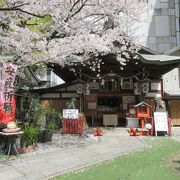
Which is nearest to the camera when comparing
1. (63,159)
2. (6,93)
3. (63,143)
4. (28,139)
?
(63,159)

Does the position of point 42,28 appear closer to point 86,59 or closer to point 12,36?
point 12,36

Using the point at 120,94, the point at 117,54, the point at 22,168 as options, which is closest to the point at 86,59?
the point at 117,54

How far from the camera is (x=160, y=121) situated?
16297 millimetres

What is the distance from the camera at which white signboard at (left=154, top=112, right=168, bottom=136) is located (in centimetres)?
1612

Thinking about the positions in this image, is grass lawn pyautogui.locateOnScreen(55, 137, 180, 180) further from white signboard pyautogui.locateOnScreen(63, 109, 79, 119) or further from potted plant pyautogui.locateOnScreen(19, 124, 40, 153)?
white signboard pyautogui.locateOnScreen(63, 109, 79, 119)

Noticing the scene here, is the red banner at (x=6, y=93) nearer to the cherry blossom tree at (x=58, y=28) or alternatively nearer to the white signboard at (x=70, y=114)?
the cherry blossom tree at (x=58, y=28)

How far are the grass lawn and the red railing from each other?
17.1 feet

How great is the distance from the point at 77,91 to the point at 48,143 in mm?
7067

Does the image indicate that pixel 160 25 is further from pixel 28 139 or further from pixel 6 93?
pixel 6 93

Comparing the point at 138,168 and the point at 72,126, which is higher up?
the point at 72,126

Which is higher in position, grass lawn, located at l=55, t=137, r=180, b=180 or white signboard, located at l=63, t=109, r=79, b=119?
white signboard, located at l=63, t=109, r=79, b=119

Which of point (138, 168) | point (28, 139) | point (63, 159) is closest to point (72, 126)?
point (28, 139)

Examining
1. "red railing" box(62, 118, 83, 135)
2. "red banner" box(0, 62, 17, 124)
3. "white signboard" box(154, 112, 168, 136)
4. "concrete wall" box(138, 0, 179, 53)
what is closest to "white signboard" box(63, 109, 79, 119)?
"red railing" box(62, 118, 83, 135)

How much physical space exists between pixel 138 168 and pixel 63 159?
2.92 meters
